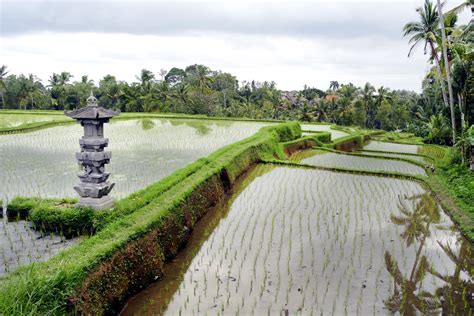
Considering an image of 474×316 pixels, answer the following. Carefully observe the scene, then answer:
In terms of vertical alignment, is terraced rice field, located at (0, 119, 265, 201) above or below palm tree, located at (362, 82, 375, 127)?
below

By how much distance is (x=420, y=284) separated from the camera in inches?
227

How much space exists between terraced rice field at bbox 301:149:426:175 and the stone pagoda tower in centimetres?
887

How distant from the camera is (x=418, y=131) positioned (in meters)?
29.3

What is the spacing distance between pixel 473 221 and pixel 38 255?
814 cm

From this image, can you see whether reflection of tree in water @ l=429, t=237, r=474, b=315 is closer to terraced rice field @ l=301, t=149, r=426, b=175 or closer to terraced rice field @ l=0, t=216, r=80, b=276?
terraced rice field @ l=0, t=216, r=80, b=276

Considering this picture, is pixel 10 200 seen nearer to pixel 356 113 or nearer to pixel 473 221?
pixel 473 221

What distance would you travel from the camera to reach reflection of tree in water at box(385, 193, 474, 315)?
5184 millimetres

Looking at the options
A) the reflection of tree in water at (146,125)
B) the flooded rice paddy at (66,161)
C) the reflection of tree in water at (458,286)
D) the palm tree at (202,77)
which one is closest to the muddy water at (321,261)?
the reflection of tree in water at (458,286)

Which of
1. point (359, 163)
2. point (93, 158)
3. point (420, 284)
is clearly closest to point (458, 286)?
point (420, 284)

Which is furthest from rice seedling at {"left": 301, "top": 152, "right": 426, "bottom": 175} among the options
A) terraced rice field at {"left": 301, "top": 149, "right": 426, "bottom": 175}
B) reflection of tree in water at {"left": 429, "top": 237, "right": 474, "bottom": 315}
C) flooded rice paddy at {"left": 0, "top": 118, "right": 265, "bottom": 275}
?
reflection of tree in water at {"left": 429, "top": 237, "right": 474, "bottom": 315}

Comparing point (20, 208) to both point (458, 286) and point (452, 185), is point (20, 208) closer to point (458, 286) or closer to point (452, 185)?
point (458, 286)

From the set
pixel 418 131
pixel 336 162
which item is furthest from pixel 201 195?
pixel 418 131

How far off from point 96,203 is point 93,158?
0.80 metres

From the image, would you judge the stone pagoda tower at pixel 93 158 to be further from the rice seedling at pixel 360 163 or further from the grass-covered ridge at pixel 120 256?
the rice seedling at pixel 360 163
